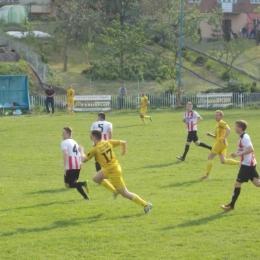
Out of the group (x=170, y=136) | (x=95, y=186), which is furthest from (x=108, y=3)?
(x=95, y=186)

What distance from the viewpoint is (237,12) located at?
74750 millimetres

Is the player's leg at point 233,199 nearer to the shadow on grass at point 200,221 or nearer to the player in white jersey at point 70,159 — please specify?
the shadow on grass at point 200,221

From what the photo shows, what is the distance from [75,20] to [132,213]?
47124 mm

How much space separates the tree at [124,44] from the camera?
180ft

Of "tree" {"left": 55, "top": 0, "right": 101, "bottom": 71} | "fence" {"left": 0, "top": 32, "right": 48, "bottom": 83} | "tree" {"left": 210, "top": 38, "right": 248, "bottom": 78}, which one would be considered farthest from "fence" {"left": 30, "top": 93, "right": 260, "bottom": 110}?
"tree" {"left": 55, "top": 0, "right": 101, "bottom": 71}

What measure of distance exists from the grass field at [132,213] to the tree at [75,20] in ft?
115

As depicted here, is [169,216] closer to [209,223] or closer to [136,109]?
[209,223]

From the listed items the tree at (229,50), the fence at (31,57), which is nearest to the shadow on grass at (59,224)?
the fence at (31,57)

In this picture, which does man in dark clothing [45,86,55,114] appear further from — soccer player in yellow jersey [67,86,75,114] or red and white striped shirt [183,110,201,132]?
red and white striped shirt [183,110,201,132]

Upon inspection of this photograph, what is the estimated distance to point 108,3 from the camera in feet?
218

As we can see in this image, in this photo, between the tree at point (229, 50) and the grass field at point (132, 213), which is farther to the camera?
the tree at point (229, 50)

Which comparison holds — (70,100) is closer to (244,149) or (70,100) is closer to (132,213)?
(132,213)

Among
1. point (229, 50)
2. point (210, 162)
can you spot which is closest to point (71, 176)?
point (210, 162)

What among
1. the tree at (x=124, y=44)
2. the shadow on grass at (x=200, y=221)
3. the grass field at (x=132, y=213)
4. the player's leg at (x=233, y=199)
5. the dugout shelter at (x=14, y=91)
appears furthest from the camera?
the tree at (x=124, y=44)
